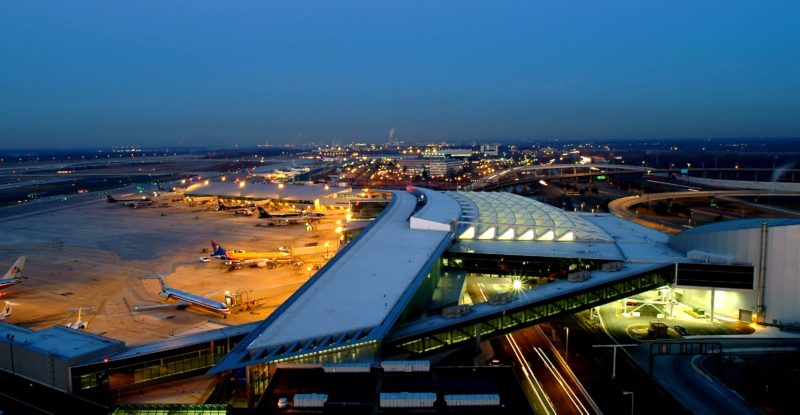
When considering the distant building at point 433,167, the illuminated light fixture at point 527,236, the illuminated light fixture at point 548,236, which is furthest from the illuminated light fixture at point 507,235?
the distant building at point 433,167

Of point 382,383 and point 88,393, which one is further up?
point 382,383

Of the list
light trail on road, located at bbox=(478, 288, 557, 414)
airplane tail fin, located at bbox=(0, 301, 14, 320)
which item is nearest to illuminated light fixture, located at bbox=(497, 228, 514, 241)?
light trail on road, located at bbox=(478, 288, 557, 414)

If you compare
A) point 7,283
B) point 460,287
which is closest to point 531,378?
point 460,287

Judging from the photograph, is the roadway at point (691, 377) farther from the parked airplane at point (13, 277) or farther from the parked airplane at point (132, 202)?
the parked airplane at point (132, 202)

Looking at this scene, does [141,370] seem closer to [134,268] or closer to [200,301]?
[200,301]

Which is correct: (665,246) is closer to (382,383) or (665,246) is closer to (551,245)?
(551,245)

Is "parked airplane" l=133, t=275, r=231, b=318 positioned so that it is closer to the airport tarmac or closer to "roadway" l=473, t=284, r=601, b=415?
the airport tarmac

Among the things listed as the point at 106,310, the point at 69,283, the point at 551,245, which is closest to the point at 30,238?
the point at 69,283
